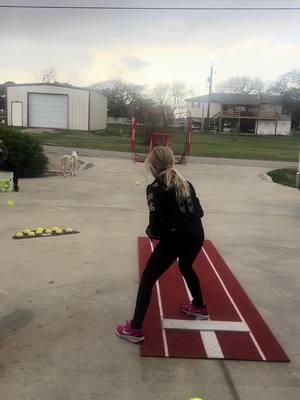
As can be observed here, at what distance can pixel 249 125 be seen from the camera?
3017 inches

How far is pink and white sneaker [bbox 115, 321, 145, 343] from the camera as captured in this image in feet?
12.3

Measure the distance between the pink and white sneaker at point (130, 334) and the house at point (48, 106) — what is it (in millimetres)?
40578

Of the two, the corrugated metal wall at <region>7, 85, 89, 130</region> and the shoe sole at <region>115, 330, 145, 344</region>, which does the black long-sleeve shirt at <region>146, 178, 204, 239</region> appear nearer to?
the shoe sole at <region>115, 330, 145, 344</region>

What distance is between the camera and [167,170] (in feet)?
12.3

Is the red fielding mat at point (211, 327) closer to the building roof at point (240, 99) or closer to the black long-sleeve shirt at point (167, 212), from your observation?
the black long-sleeve shirt at point (167, 212)

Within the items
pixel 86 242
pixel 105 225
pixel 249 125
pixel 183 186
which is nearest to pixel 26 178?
pixel 105 225

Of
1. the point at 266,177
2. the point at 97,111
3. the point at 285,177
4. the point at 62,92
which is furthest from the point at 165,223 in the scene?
the point at 97,111

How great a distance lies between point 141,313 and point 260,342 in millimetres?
1017

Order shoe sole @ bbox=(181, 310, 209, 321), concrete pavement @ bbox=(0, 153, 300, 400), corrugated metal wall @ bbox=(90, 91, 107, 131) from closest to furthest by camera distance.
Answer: concrete pavement @ bbox=(0, 153, 300, 400)
shoe sole @ bbox=(181, 310, 209, 321)
corrugated metal wall @ bbox=(90, 91, 107, 131)

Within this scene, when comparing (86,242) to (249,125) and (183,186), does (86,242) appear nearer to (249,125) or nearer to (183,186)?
(183,186)

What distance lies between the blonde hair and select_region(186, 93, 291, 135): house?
6955cm

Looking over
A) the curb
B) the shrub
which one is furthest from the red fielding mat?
the curb

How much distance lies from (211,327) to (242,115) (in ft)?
242

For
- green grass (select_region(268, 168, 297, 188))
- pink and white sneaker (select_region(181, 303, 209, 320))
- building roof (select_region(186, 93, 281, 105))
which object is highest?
building roof (select_region(186, 93, 281, 105))
